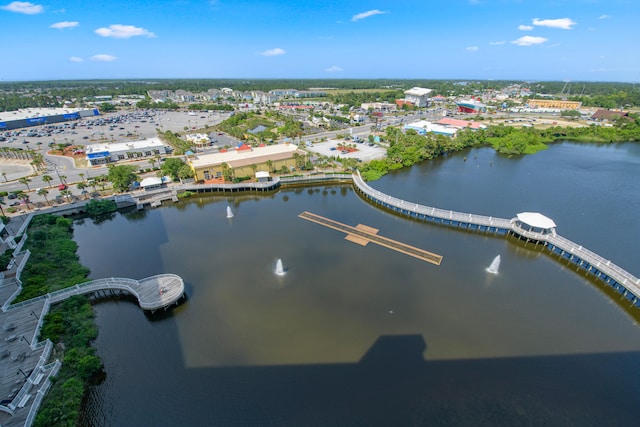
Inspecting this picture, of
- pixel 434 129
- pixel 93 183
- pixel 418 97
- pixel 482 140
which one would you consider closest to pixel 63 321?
pixel 93 183

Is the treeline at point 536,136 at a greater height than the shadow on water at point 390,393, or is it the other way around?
the treeline at point 536,136

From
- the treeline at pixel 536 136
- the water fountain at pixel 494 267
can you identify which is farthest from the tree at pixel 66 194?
the treeline at pixel 536 136

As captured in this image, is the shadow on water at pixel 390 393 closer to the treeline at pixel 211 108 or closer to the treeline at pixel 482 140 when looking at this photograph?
the treeline at pixel 482 140

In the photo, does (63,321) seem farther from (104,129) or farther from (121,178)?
(104,129)

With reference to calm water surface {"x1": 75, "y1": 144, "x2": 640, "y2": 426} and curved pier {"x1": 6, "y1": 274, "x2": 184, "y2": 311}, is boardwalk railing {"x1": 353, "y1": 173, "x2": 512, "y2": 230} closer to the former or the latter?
calm water surface {"x1": 75, "y1": 144, "x2": 640, "y2": 426}

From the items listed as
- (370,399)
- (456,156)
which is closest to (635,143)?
(456,156)

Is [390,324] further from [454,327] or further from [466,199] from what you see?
[466,199]
